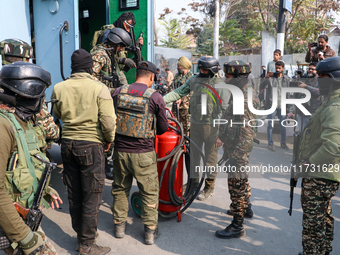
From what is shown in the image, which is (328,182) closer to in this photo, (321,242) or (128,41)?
(321,242)

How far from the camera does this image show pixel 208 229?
3373mm

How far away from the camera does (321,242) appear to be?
2.40 m

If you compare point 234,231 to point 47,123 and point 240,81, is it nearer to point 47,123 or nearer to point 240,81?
point 240,81

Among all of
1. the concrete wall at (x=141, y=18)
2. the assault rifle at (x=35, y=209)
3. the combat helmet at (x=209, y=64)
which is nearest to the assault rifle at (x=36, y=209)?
the assault rifle at (x=35, y=209)

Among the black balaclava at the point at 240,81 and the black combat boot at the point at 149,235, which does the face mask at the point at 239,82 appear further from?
the black combat boot at the point at 149,235

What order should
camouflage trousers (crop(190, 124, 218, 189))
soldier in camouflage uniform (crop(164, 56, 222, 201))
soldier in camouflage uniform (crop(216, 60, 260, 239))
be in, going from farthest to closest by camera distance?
camouflage trousers (crop(190, 124, 218, 189)) → soldier in camouflage uniform (crop(164, 56, 222, 201)) → soldier in camouflage uniform (crop(216, 60, 260, 239))

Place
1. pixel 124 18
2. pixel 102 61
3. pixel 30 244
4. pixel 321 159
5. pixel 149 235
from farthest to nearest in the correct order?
1. pixel 124 18
2. pixel 102 61
3. pixel 149 235
4. pixel 321 159
5. pixel 30 244

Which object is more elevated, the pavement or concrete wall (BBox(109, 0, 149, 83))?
concrete wall (BBox(109, 0, 149, 83))

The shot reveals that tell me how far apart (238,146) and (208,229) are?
1.06 m

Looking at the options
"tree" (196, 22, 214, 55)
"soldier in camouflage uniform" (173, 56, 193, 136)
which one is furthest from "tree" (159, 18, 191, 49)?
"soldier in camouflage uniform" (173, 56, 193, 136)

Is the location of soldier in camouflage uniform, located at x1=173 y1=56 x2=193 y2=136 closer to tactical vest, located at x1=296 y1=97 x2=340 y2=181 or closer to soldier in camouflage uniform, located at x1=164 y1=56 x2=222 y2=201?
soldier in camouflage uniform, located at x1=164 y1=56 x2=222 y2=201

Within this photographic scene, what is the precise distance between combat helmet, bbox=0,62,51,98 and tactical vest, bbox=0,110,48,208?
0.16 m

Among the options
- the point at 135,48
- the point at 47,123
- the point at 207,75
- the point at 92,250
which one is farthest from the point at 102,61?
the point at 92,250

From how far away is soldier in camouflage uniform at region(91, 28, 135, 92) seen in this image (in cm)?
389
